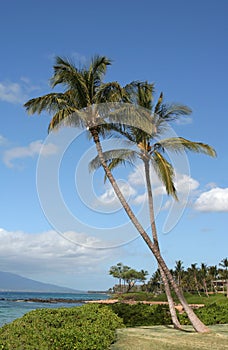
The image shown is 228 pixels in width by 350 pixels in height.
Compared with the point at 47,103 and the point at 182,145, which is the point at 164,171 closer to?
the point at 182,145

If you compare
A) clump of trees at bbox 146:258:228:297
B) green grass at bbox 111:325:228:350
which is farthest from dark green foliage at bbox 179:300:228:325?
clump of trees at bbox 146:258:228:297

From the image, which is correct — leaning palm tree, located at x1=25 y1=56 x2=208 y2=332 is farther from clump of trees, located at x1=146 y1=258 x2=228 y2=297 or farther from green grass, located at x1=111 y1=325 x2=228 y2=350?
clump of trees, located at x1=146 y1=258 x2=228 y2=297

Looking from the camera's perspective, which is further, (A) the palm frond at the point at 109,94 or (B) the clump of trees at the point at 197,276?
(B) the clump of trees at the point at 197,276

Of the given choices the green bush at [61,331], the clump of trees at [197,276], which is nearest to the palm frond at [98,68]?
the green bush at [61,331]

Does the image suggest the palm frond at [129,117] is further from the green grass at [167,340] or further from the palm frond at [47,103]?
the green grass at [167,340]

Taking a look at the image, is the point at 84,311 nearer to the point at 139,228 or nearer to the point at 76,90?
the point at 139,228

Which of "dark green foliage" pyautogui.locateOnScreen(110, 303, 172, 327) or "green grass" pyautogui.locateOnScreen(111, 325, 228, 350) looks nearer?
"green grass" pyautogui.locateOnScreen(111, 325, 228, 350)

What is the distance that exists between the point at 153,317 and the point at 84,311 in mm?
3486

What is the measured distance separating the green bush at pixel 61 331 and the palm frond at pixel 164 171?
5194mm

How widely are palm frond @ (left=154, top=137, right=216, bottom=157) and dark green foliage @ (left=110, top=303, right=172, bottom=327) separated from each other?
6.67 meters

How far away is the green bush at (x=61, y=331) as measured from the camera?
1077cm

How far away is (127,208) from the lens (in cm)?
1461

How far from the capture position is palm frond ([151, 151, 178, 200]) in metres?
15.5

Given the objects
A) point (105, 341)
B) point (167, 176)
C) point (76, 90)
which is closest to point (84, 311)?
point (105, 341)
